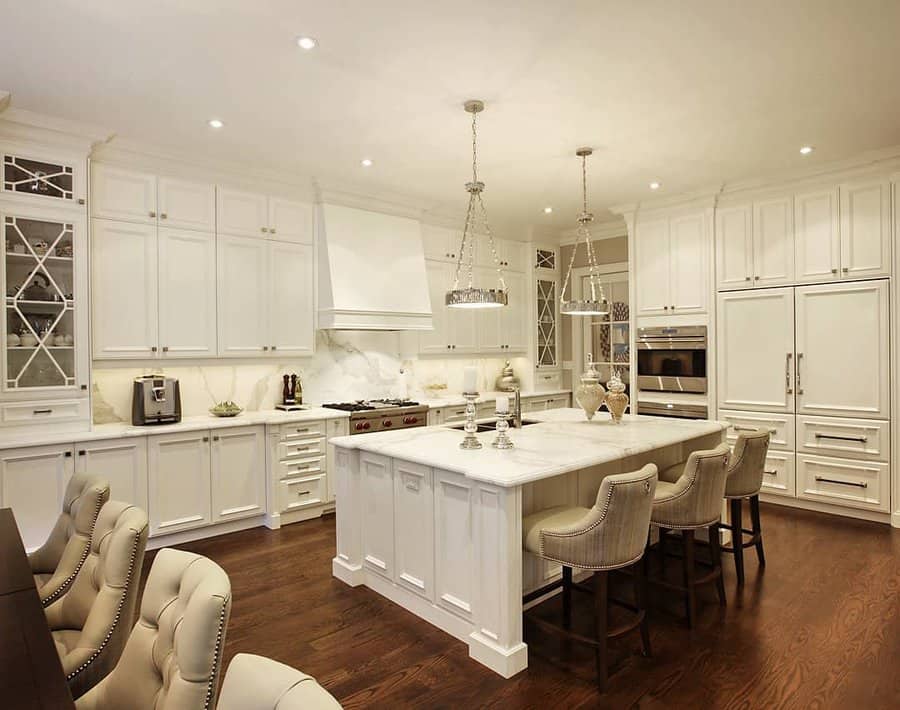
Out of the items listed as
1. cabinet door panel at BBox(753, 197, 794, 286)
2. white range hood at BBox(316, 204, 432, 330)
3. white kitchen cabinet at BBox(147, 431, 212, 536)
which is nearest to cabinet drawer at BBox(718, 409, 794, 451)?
cabinet door panel at BBox(753, 197, 794, 286)

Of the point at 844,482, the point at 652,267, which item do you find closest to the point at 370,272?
the point at 652,267

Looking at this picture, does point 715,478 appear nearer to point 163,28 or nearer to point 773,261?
point 773,261

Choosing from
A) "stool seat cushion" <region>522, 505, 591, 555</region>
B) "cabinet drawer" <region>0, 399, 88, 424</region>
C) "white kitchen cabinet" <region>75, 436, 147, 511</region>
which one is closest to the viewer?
"stool seat cushion" <region>522, 505, 591, 555</region>

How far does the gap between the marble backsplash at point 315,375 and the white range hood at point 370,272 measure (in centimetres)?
47

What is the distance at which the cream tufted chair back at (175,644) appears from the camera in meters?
1.13

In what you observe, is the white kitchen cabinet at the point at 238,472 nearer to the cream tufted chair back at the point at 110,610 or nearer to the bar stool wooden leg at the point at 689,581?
the cream tufted chair back at the point at 110,610

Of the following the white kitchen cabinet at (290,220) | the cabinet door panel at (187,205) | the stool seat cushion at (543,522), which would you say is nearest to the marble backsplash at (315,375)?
the white kitchen cabinet at (290,220)

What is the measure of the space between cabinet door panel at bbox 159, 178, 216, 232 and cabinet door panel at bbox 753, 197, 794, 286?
4.72m

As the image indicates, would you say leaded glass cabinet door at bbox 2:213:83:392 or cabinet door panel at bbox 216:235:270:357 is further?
cabinet door panel at bbox 216:235:270:357

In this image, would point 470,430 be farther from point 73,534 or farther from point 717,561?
point 73,534

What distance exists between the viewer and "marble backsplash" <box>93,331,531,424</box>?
4.34 meters

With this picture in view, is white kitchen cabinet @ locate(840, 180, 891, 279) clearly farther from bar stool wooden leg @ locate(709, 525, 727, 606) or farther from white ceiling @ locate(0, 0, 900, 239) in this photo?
bar stool wooden leg @ locate(709, 525, 727, 606)

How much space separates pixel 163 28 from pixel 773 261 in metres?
4.90

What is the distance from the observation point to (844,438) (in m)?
4.68
